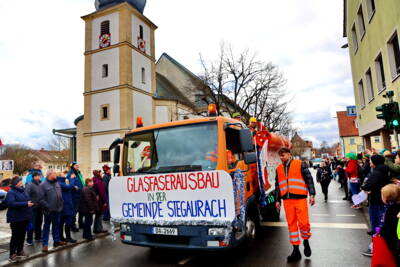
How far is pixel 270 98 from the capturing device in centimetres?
2414

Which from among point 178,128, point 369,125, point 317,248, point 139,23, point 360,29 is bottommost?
point 317,248

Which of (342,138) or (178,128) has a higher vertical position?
(342,138)

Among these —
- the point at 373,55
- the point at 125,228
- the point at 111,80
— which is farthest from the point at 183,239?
the point at 111,80

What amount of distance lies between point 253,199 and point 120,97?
22.7m

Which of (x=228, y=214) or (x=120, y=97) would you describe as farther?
(x=120, y=97)

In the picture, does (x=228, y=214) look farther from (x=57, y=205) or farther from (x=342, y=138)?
(x=342, y=138)

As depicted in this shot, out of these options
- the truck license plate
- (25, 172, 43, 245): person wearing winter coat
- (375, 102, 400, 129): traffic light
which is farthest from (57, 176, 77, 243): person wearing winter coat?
(375, 102, 400, 129): traffic light

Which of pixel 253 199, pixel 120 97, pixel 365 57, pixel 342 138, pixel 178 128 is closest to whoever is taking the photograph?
pixel 178 128

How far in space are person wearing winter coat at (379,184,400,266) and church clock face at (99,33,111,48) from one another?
27.9 m

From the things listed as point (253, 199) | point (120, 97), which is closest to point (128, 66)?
point (120, 97)

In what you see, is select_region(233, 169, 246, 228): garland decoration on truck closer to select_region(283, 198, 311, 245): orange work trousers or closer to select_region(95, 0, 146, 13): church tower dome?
select_region(283, 198, 311, 245): orange work trousers

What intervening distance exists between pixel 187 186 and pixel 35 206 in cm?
482

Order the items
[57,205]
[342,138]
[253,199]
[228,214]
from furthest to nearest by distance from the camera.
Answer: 1. [342,138]
2. [57,205]
3. [253,199]
4. [228,214]

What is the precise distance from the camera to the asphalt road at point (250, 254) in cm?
508
